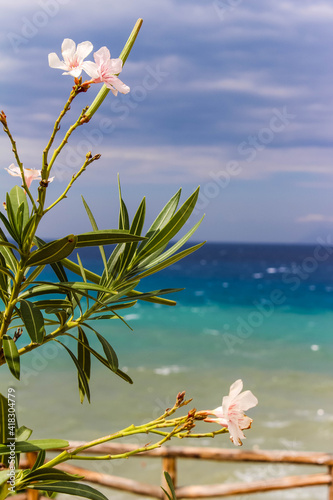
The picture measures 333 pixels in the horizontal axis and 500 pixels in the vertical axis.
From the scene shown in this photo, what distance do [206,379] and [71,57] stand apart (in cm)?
1142

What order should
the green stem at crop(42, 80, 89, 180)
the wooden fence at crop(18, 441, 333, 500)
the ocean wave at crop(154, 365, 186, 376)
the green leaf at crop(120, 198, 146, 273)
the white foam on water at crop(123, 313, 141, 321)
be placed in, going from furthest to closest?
the white foam on water at crop(123, 313, 141, 321), the ocean wave at crop(154, 365, 186, 376), the wooden fence at crop(18, 441, 333, 500), the green leaf at crop(120, 198, 146, 273), the green stem at crop(42, 80, 89, 180)

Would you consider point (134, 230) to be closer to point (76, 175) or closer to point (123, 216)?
point (123, 216)

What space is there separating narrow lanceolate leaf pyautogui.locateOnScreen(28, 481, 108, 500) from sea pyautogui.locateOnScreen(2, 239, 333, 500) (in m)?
1.56

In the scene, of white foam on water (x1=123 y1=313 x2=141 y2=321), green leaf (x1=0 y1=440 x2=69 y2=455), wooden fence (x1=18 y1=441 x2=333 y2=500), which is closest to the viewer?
green leaf (x1=0 y1=440 x2=69 y2=455)

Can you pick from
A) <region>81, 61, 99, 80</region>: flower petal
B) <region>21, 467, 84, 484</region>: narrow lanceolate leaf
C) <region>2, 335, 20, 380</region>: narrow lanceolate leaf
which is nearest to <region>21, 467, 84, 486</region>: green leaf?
<region>21, 467, 84, 484</region>: narrow lanceolate leaf

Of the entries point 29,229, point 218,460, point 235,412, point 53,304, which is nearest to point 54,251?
point 29,229

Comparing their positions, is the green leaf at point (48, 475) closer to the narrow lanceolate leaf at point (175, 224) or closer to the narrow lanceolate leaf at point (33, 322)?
the narrow lanceolate leaf at point (33, 322)

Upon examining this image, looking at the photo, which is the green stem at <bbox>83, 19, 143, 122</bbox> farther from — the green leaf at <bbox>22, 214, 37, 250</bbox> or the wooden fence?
the wooden fence

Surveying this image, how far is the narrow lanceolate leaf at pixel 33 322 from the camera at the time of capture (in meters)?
Answer: 0.56

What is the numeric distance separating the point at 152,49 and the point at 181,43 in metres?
2.36

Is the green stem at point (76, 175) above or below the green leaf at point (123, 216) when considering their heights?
below

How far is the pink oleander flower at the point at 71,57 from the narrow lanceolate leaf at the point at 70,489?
491mm

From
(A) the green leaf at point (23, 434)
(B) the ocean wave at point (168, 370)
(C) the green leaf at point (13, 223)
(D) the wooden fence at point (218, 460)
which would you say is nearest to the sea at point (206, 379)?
(B) the ocean wave at point (168, 370)

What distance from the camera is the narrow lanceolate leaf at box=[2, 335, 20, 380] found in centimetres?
57
